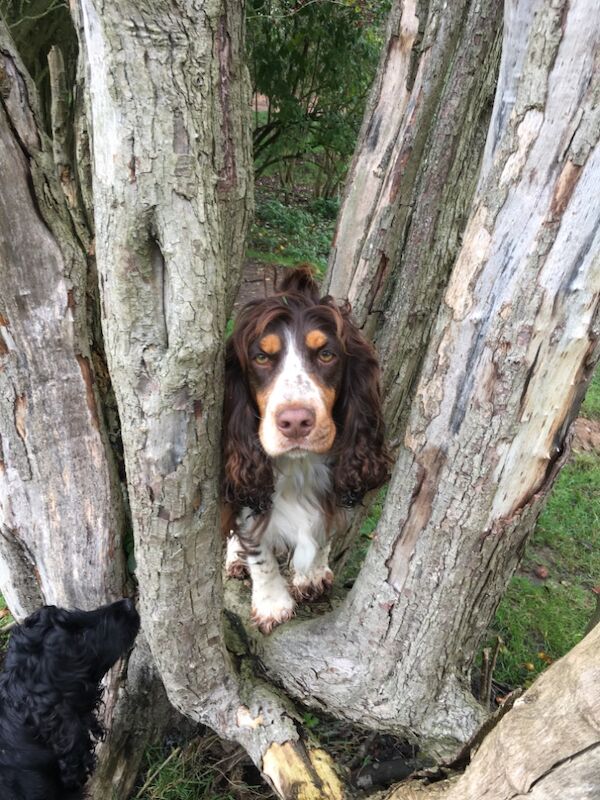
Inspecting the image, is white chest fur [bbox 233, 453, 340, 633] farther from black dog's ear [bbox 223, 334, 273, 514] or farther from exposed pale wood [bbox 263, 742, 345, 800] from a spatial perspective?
exposed pale wood [bbox 263, 742, 345, 800]

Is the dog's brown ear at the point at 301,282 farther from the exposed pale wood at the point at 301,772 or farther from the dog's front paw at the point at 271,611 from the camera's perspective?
the exposed pale wood at the point at 301,772

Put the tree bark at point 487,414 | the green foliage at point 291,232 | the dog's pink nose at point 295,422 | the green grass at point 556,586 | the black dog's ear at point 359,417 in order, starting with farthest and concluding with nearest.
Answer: the green foliage at point 291,232 → the green grass at point 556,586 → the black dog's ear at point 359,417 → the dog's pink nose at point 295,422 → the tree bark at point 487,414

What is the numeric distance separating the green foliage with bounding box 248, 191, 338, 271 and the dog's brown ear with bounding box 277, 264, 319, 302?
697cm

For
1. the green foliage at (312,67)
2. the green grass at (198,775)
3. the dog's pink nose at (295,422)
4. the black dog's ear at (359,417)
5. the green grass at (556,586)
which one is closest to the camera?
the dog's pink nose at (295,422)

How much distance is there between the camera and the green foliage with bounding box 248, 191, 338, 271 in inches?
413

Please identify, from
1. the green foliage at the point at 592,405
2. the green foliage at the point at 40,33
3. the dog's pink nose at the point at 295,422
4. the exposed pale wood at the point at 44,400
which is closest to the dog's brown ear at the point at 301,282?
the dog's pink nose at the point at 295,422

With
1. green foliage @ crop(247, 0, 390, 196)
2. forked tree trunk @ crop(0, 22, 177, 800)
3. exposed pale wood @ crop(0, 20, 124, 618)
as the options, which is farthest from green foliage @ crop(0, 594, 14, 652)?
green foliage @ crop(247, 0, 390, 196)

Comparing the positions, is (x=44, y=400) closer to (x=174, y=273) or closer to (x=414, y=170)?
(x=174, y=273)

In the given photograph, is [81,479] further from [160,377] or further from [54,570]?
[160,377]

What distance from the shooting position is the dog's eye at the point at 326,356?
256 centimetres

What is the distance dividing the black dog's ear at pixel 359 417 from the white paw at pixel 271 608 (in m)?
0.82

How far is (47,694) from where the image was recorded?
2510 mm

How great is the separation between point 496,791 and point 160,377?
5.12 feet

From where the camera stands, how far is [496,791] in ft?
6.05
